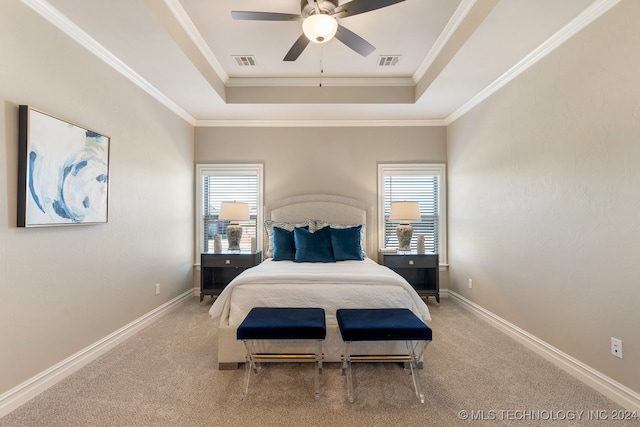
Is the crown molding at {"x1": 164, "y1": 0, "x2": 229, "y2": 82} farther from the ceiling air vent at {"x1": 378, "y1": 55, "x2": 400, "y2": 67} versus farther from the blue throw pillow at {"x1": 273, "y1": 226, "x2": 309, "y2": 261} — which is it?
the blue throw pillow at {"x1": 273, "y1": 226, "x2": 309, "y2": 261}

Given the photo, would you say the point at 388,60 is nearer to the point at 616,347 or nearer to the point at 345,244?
the point at 345,244

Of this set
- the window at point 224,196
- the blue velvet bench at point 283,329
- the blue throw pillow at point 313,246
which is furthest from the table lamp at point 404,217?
the blue velvet bench at point 283,329

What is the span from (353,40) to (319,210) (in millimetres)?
2502

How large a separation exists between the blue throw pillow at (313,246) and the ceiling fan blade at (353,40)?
6.90ft

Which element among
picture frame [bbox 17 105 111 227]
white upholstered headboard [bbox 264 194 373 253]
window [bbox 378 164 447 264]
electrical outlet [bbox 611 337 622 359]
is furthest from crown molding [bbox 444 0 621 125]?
picture frame [bbox 17 105 111 227]

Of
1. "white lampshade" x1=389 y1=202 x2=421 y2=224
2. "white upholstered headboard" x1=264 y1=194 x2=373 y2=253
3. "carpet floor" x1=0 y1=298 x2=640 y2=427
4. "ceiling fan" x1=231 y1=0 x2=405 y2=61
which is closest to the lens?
"carpet floor" x1=0 y1=298 x2=640 y2=427

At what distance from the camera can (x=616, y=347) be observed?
2.04 meters

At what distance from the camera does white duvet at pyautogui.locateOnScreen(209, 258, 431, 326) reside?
2.50 metres

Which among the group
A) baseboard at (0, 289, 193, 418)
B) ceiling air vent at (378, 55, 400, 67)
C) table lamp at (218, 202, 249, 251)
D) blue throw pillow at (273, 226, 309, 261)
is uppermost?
ceiling air vent at (378, 55, 400, 67)

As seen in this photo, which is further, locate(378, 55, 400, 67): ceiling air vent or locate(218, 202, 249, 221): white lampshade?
locate(218, 202, 249, 221): white lampshade

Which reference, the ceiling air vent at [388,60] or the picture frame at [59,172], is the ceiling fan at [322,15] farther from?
the picture frame at [59,172]

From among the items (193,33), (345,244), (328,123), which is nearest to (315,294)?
(345,244)

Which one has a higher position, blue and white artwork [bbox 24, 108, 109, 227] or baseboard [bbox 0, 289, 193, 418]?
blue and white artwork [bbox 24, 108, 109, 227]

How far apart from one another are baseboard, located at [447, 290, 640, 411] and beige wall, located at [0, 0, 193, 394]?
3.86m
